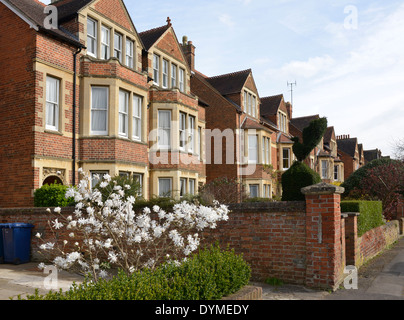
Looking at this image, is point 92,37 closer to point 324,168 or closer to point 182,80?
point 182,80

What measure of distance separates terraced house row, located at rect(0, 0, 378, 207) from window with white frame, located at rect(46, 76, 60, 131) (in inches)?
1.5

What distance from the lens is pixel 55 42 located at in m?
14.7

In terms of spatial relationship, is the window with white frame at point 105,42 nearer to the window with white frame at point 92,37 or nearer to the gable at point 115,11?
the window with white frame at point 92,37

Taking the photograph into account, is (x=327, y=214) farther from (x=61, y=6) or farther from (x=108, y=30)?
(x=61, y=6)

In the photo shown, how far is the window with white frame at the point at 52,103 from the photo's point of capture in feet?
47.6

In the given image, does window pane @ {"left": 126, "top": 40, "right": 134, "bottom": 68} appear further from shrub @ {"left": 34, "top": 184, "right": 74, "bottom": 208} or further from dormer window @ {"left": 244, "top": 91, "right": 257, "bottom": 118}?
dormer window @ {"left": 244, "top": 91, "right": 257, "bottom": 118}

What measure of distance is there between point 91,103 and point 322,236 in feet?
37.7

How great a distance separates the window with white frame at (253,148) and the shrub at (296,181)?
1591 cm

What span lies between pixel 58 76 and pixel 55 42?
135cm

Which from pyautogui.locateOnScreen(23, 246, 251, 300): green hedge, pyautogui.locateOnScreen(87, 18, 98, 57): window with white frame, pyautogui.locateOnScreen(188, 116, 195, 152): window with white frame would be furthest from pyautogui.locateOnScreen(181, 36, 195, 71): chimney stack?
pyautogui.locateOnScreen(23, 246, 251, 300): green hedge

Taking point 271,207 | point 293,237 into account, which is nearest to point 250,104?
point 271,207

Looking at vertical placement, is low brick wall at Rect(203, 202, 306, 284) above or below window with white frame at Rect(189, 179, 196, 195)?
below

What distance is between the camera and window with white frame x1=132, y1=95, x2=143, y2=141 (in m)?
17.4

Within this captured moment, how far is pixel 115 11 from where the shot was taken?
Result: 1781cm
